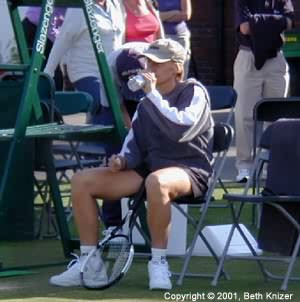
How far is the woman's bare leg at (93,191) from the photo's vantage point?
289 inches

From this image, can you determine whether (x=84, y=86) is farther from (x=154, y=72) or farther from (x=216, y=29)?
(x=216, y=29)

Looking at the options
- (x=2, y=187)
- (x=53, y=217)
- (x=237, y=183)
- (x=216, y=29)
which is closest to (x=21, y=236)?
(x=53, y=217)

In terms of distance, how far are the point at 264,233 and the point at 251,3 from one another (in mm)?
4306

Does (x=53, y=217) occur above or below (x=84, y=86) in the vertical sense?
below

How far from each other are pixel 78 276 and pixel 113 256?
22cm

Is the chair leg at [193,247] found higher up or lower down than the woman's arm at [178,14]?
lower down

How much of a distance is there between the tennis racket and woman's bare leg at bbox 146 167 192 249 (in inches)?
6.0

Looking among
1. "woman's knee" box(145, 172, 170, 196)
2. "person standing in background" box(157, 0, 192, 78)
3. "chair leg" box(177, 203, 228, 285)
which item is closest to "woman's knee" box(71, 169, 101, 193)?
"woman's knee" box(145, 172, 170, 196)

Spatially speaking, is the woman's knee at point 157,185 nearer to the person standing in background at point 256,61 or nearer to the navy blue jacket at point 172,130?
the navy blue jacket at point 172,130

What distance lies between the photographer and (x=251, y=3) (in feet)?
37.4

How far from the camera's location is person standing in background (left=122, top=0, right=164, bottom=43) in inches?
378

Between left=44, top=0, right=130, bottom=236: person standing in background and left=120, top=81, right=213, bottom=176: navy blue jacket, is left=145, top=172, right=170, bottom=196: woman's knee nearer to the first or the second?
left=120, top=81, right=213, bottom=176: navy blue jacket

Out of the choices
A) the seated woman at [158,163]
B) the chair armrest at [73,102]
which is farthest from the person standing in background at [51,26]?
the seated woman at [158,163]

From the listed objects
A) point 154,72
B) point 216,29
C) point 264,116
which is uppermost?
point 154,72
